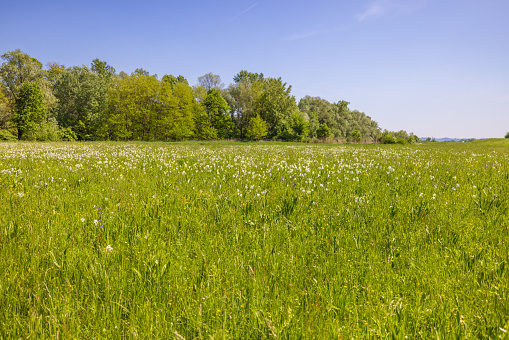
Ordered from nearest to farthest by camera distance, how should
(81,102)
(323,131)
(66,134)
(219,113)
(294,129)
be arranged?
1. (66,134)
2. (81,102)
3. (219,113)
4. (294,129)
5. (323,131)

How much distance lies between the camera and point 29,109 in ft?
150

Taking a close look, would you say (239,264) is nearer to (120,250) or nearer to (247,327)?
(247,327)

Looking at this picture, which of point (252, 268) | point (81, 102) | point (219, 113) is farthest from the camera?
point (219, 113)

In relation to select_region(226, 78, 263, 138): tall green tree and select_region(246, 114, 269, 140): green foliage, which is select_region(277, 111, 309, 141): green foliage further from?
select_region(226, 78, 263, 138): tall green tree

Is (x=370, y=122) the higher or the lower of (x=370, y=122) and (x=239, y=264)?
the higher

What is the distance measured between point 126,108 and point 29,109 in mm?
17266

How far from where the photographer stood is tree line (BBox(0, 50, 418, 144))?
4928cm

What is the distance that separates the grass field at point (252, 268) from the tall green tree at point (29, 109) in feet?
187

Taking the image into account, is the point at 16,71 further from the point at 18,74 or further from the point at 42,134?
the point at 42,134

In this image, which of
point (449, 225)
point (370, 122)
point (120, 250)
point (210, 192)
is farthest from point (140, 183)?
point (370, 122)

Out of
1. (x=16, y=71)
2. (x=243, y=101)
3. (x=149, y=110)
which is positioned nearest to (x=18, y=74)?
(x=16, y=71)

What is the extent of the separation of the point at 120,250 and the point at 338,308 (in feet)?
8.44

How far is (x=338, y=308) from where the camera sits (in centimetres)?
210

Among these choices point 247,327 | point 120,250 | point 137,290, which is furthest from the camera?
point 120,250
